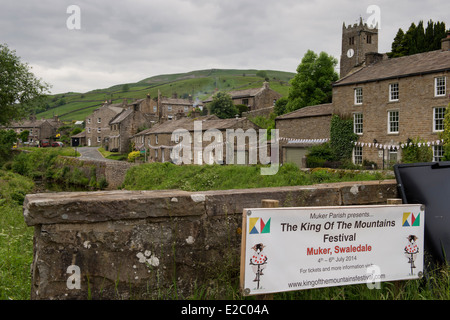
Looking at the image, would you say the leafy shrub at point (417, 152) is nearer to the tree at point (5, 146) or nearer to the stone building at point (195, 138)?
the stone building at point (195, 138)

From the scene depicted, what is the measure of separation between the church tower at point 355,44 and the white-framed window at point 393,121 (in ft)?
105

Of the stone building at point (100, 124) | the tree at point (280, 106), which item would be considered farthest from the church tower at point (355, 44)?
the stone building at point (100, 124)

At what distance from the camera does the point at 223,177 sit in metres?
26.3

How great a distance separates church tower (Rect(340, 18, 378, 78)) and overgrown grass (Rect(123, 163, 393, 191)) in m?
40.8

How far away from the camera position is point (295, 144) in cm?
3694

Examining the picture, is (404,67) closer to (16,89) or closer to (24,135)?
(16,89)

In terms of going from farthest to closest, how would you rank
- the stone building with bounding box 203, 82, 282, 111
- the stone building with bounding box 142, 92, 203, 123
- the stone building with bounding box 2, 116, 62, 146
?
the stone building with bounding box 2, 116, 62, 146 < the stone building with bounding box 142, 92, 203, 123 < the stone building with bounding box 203, 82, 282, 111

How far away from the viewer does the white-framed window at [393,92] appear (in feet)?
98.2

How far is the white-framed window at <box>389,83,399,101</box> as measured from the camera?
2994 centimetres

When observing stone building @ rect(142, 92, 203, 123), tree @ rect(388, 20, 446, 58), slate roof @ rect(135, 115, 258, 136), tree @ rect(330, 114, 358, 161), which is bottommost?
tree @ rect(330, 114, 358, 161)

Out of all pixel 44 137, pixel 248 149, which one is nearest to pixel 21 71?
pixel 248 149

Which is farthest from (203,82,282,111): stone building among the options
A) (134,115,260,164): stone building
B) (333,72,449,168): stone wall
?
(333,72,449,168): stone wall

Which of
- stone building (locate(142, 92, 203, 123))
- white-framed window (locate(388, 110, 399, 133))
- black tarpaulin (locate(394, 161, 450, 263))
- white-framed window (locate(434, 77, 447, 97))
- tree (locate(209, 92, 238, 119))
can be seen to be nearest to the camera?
black tarpaulin (locate(394, 161, 450, 263))

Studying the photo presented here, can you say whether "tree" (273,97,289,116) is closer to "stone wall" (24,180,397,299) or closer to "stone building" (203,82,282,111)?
"stone building" (203,82,282,111)
